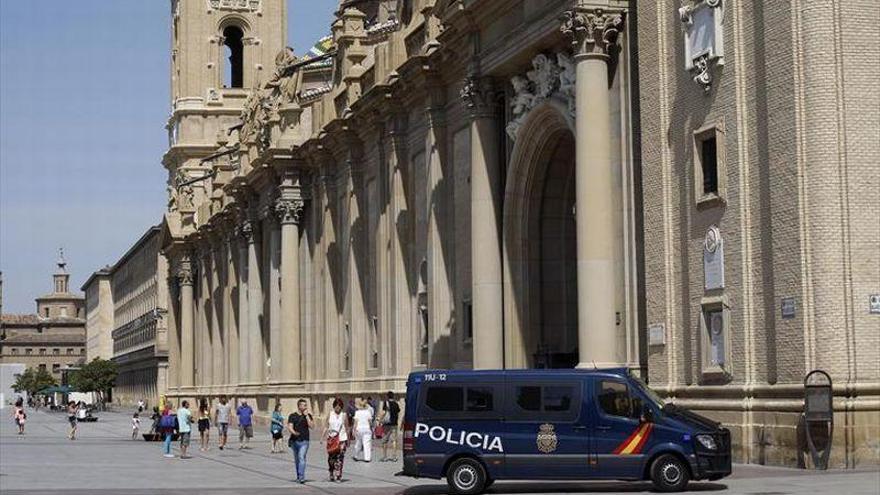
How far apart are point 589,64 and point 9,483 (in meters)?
14.6

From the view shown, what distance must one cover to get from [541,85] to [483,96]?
3.56 metres

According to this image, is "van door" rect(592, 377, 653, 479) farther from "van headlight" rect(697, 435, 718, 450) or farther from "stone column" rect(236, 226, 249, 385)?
"stone column" rect(236, 226, 249, 385)

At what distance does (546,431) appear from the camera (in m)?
25.0

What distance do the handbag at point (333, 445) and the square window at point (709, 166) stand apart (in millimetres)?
8253

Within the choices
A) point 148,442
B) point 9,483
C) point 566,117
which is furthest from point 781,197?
point 148,442

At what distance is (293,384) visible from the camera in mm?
63750

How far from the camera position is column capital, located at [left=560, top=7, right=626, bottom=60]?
3334 cm

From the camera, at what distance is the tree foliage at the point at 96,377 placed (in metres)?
174

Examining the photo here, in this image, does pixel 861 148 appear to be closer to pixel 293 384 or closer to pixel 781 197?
pixel 781 197

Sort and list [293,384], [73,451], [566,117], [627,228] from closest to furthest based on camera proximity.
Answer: [627,228] → [566,117] → [73,451] → [293,384]

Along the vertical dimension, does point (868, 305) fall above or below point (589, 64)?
below

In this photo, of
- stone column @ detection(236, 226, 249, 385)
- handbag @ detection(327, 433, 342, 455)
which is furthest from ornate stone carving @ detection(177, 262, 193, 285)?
handbag @ detection(327, 433, 342, 455)

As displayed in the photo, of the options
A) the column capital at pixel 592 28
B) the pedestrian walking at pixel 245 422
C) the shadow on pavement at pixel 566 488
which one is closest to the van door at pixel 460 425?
the shadow on pavement at pixel 566 488

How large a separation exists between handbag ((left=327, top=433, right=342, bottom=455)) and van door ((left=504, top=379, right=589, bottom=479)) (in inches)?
230
